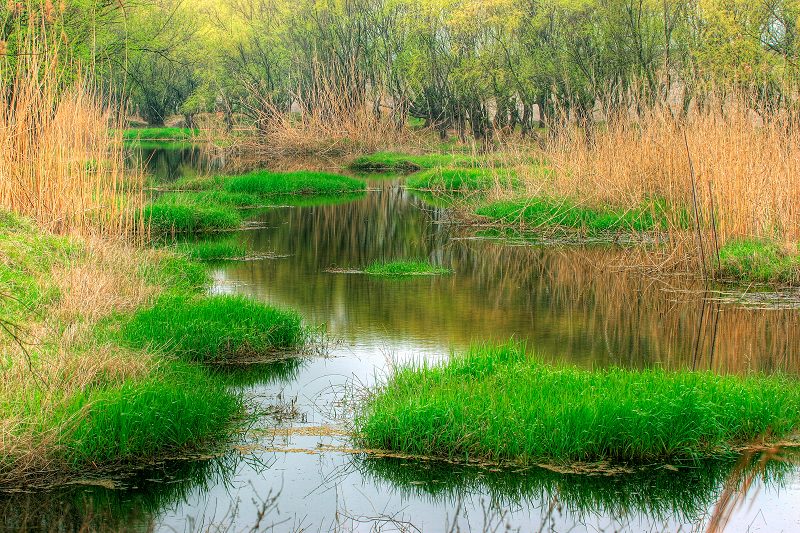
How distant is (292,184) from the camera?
2689 centimetres

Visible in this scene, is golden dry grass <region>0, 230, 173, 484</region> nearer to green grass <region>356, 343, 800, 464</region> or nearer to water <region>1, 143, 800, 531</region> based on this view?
water <region>1, 143, 800, 531</region>

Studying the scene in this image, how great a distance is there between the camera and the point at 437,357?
29.9 ft

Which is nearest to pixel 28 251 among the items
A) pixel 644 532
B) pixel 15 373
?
pixel 15 373

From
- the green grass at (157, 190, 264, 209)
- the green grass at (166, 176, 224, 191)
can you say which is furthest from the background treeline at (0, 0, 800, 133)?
the green grass at (166, 176, 224, 191)

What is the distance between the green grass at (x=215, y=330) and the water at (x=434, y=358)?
446 mm

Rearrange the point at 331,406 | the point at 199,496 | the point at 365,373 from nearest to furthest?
the point at 199,496 → the point at 331,406 → the point at 365,373

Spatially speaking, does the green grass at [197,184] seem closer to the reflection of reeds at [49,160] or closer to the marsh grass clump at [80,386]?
the reflection of reeds at [49,160]

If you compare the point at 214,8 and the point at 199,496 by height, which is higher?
the point at 214,8

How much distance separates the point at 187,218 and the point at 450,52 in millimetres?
27127

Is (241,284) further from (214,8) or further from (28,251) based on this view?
(214,8)

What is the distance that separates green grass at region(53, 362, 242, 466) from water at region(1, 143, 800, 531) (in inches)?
8.6

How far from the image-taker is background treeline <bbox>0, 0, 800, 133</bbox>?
86.1 feet

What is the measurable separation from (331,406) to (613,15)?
27922 millimetres

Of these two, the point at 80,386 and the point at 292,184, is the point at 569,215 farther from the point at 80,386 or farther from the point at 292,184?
the point at 80,386
